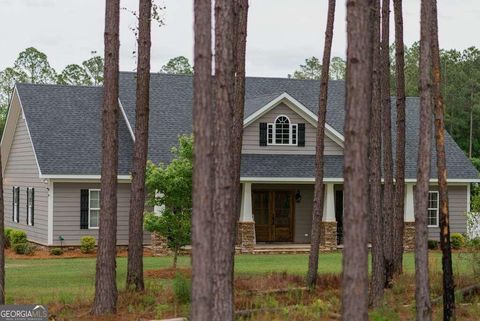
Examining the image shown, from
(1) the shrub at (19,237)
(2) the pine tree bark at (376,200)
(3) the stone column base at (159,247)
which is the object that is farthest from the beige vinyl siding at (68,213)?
(2) the pine tree bark at (376,200)

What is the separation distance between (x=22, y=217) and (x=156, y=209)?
6813mm

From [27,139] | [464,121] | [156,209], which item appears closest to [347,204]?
[156,209]

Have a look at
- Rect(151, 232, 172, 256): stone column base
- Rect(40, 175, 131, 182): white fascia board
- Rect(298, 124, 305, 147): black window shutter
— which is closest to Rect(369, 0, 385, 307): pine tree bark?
Rect(151, 232, 172, 256): stone column base

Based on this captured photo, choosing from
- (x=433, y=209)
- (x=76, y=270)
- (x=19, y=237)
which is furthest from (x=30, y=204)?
(x=433, y=209)

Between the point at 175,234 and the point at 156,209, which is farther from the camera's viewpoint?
the point at 156,209

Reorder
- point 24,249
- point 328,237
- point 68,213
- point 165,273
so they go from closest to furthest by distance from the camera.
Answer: point 165,273
point 24,249
point 68,213
point 328,237

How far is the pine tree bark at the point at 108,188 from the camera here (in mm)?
15281

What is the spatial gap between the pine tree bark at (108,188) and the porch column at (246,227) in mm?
16951

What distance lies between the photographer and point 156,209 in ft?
104

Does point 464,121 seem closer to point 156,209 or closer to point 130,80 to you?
point 130,80

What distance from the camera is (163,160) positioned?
32.8 meters

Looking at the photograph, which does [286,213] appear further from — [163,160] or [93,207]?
[93,207]

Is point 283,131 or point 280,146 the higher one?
point 283,131

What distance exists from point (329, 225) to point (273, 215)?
244 centimetres
